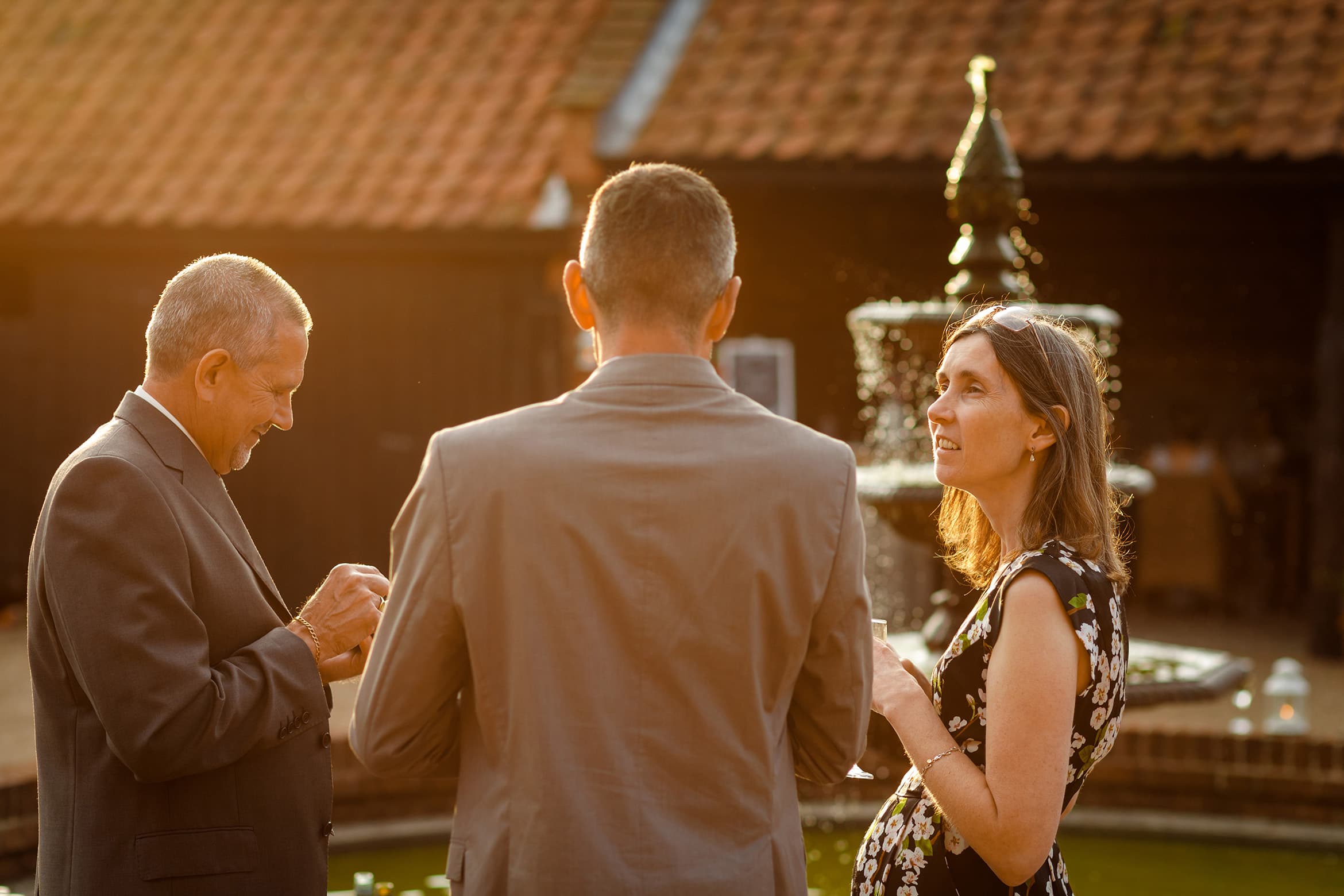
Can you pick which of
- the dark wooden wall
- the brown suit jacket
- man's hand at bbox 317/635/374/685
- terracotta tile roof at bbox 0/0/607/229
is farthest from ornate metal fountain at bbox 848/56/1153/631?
the dark wooden wall

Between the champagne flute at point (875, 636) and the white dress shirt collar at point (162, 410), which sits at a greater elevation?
the white dress shirt collar at point (162, 410)

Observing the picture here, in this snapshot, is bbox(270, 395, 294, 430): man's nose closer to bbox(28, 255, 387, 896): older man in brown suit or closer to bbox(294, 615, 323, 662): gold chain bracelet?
bbox(28, 255, 387, 896): older man in brown suit

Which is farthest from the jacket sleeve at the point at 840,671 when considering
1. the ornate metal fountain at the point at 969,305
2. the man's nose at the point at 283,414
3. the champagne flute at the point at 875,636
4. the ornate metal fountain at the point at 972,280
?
the ornate metal fountain at the point at 969,305

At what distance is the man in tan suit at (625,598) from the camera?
1.77 m

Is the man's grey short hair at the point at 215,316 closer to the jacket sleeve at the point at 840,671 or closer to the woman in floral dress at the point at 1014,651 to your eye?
the jacket sleeve at the point at 840,671

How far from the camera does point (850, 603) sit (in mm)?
1894

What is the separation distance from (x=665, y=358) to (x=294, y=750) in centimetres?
102

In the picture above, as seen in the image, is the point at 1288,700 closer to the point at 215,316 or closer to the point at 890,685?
the point at 890,685

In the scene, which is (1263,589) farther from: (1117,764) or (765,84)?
(1117,764)

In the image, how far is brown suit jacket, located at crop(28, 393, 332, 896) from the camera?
208cm

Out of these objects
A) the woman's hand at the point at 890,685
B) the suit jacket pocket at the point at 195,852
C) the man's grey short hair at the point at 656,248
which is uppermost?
the man's grey short hair at the point at 656,248

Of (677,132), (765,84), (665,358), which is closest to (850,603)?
(665,358)

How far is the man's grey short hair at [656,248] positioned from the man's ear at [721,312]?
2cm

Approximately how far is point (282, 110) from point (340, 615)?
8.88 meters
